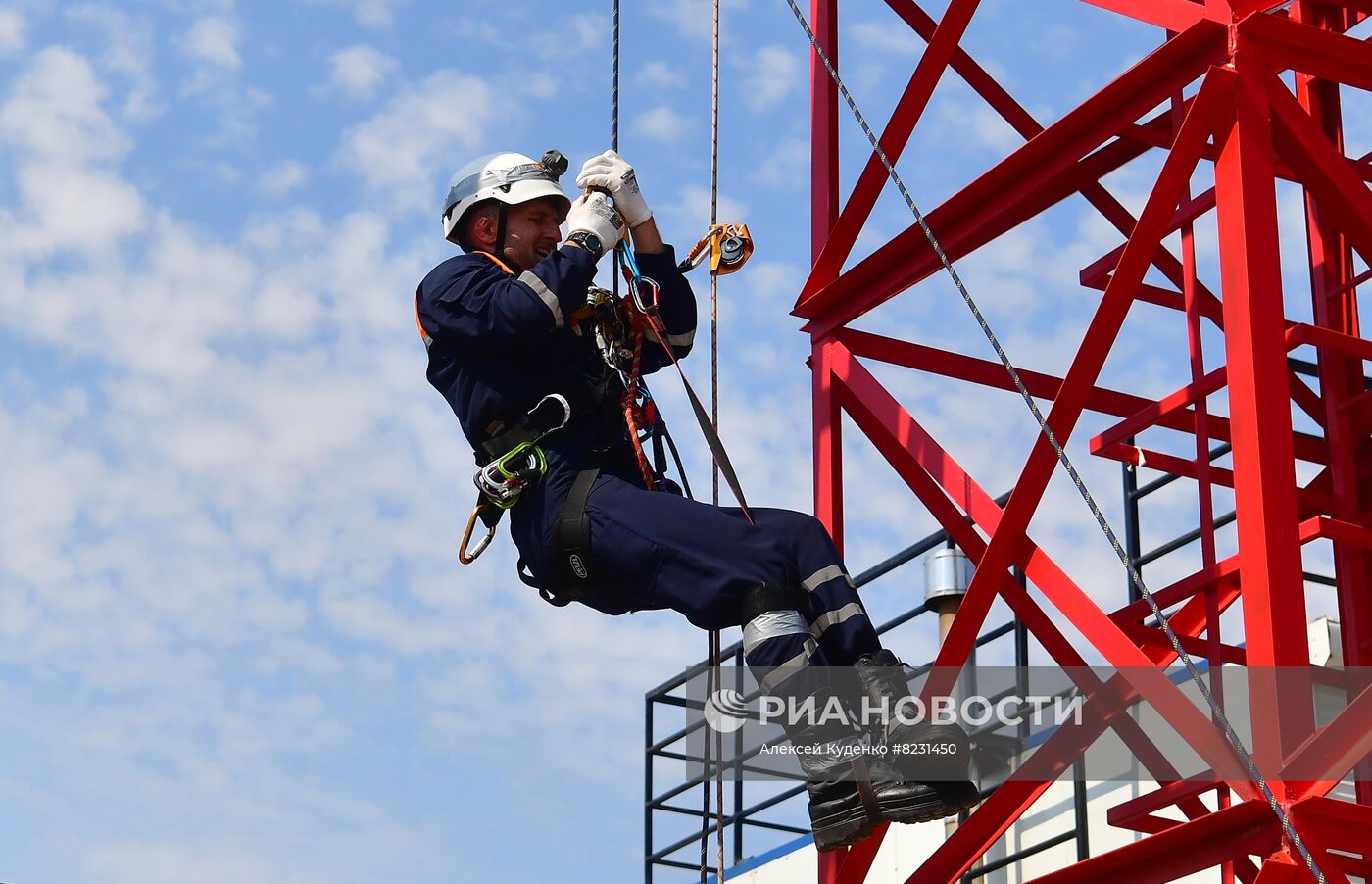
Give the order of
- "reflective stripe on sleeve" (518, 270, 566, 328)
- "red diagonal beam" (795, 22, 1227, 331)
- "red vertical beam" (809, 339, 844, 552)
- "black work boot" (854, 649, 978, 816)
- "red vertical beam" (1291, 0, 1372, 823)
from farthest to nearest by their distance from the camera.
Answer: "red vertical beam" (1291, 0, 1372, 823) < "red vertical beam" (809, 339, 844, 552) < "reflective stripe on sleeve" (518, 270, 566, 328) < "red diagonal beam" (795, 22, 1227, 331) < "black work boot" (854, 649, 978, 816)

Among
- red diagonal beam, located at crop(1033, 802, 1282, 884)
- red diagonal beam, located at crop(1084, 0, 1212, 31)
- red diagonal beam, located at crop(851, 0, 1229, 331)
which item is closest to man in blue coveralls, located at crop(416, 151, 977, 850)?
red diagonal beam, located at crop(1033, 802, 1282, 884)

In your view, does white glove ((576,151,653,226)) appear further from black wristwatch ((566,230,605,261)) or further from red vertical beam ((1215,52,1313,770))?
red vertical beam ((1215,52,1313,770))

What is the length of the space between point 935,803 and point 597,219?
2.25 meters

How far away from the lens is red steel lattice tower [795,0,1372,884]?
5.43 metres

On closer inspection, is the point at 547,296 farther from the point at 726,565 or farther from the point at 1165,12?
the point at 1165,12

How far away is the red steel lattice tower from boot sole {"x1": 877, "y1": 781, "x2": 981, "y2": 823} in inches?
20.1

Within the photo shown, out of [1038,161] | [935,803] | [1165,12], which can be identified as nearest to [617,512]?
[935,803]

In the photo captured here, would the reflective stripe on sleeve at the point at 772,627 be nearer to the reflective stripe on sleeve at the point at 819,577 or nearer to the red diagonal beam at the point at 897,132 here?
the reflective stripe on sleeve at the point at 819,577

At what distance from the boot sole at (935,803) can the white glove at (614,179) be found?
88.6 inches

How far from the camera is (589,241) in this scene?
6.34 meters

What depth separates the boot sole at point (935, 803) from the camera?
5539 mm

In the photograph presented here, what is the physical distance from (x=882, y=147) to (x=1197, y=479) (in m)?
1.90

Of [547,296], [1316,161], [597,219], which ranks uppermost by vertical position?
[597,219]

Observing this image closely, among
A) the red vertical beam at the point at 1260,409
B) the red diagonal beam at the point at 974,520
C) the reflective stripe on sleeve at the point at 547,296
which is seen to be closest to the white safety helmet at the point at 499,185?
the reflective stripe on sleeve at the point at 547,296
